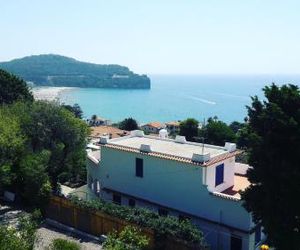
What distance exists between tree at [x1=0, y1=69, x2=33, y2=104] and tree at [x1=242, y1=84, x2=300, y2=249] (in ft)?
140

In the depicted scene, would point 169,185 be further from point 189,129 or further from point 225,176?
point 189,129

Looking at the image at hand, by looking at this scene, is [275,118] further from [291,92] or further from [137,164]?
[137,164]

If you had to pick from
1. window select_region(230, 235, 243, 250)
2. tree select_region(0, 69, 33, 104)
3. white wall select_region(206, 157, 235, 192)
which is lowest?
window select_region(230, 235, 243, 250)

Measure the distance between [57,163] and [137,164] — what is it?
21.2 ft

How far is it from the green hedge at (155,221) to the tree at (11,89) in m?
36.2

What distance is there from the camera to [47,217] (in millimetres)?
22828

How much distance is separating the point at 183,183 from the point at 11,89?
130 ft

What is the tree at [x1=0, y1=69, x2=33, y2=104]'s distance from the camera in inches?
2148

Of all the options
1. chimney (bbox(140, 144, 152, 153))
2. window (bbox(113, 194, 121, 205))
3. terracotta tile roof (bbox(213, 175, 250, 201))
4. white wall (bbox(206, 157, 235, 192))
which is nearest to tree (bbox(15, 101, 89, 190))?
window (bbox(113, 194, 121, 205))

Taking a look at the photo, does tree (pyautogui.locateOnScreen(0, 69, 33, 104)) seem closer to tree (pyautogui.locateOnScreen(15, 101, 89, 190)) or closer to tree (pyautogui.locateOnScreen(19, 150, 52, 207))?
tree (pyautogui.locateOnScreen(15, 101, 89, 190))

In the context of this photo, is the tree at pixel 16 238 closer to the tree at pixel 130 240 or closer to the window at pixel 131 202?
the tree at pixel 130 240

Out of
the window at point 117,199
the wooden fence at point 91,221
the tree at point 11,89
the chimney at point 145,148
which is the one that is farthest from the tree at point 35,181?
the tree at point 11,89

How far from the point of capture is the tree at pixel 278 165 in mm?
15562

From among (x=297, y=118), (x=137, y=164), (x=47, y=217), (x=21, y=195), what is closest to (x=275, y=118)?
(x=297, y=118)
